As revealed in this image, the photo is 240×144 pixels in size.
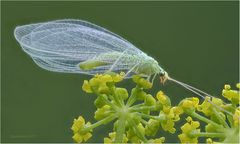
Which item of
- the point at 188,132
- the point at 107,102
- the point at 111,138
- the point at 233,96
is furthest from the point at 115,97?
the point at 233,96

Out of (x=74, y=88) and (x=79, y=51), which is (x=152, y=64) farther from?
(x=74, y=88)

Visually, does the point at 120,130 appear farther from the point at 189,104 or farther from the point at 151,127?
the point at 189,104

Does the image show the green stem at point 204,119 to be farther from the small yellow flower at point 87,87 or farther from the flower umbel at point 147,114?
the small yellow flower at point 87,87

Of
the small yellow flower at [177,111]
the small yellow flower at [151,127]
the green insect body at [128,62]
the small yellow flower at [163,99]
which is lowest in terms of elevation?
the small yellow flower at [151,127]

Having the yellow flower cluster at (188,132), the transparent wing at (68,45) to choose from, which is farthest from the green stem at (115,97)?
the yellow flower cluster at (188,132)

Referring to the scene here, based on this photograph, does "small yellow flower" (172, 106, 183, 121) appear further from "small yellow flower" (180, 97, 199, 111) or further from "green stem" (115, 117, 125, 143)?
"green stem" (115, 117, 125, 143)

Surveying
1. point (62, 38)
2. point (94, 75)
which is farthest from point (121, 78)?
point (62, 38)
